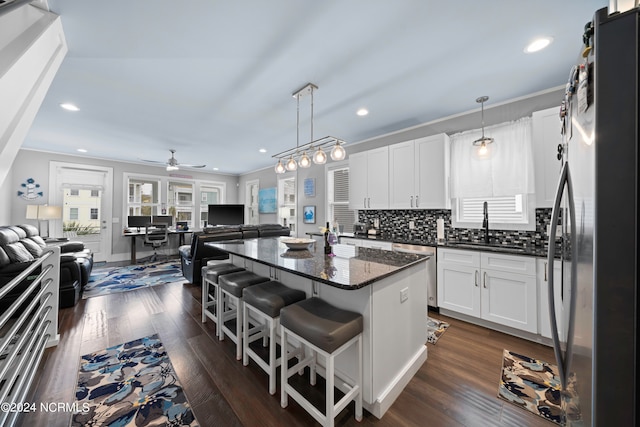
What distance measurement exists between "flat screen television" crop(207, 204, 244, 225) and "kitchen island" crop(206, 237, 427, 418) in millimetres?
5425

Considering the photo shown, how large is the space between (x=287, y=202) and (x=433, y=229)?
160 inches

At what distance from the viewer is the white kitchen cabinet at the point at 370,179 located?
3795 millimetres

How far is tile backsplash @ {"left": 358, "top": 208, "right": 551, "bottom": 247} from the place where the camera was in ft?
8.80

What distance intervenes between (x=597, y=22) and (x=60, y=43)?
123 inches

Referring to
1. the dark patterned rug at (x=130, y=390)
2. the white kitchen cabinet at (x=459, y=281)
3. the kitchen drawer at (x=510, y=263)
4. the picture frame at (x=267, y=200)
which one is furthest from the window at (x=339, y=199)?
the dark patterned rug at (x=130, y=390)

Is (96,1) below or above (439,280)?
above

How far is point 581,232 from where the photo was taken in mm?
755

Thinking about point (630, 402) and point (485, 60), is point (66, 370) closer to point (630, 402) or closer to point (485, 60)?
point (630, 402)

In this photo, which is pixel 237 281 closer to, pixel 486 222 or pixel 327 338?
pixel 327 338

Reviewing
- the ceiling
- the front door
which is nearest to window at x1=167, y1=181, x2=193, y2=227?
the front door

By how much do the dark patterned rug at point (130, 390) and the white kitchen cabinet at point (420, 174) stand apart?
3.33 m

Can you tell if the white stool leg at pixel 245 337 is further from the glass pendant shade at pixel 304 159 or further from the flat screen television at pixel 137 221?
the flat screen television at pixel 137 221

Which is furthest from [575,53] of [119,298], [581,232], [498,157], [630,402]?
[119,298]

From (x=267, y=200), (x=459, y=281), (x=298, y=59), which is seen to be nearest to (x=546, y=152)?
(x=459, y=281)
